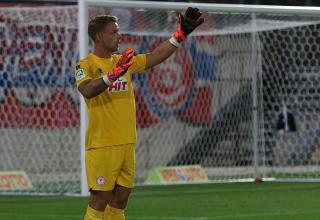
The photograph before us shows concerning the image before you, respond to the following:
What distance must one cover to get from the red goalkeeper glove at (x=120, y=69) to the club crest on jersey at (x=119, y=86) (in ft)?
1.28

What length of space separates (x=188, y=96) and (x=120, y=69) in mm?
9597

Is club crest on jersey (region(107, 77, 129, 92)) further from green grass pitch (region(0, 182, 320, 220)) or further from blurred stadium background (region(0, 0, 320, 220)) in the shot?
A: blurred stadium background (region(0, 0, 320, 220))

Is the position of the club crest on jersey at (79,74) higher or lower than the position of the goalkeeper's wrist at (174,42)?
lower

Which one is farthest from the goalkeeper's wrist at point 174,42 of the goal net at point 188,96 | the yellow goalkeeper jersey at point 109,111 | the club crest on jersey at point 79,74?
the goal net at point 188,96

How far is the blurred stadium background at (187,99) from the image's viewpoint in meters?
14.3

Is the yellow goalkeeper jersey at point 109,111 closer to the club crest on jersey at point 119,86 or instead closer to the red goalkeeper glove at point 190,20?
the club crest on jersey at point 119,86

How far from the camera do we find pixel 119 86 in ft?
23.6

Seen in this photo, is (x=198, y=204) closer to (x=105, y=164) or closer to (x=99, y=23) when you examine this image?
(x=105, y=164)

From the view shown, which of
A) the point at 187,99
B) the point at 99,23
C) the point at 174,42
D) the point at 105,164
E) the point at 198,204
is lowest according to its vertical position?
the point at 198,204

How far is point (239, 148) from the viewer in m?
16.0

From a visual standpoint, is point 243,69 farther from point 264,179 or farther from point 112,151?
point 112,151

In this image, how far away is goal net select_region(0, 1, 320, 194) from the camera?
47.4 feet

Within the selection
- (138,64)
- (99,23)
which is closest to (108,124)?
(138,64)

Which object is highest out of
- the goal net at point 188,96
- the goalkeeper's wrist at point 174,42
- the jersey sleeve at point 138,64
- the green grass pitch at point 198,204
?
the goalkeeper's wrist at point 174,42
